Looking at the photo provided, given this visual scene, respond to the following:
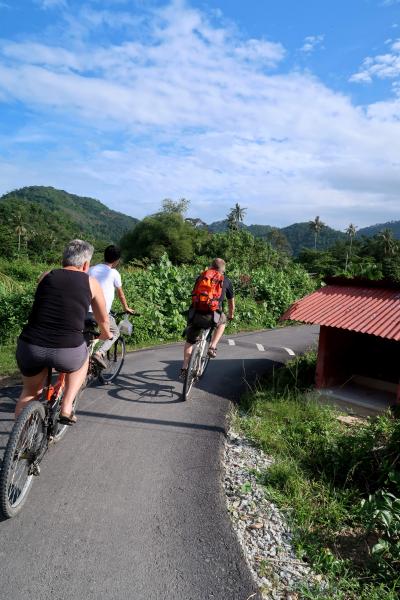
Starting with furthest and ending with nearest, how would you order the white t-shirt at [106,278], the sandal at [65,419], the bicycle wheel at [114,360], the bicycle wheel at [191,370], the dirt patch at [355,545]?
the bicycle wheel at [114,360]
the bicycle wheel at [191,370]
the white t-shirt at [106,278]
the sandal at [65,419]
the dirt patch at [355,545]

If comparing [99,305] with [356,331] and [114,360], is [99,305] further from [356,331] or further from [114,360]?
[356,331]

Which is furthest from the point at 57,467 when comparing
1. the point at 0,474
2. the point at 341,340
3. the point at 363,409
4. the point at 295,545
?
the point at 341,340

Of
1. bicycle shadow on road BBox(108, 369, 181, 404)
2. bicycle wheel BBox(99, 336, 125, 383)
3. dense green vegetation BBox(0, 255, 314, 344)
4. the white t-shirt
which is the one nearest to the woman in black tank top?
the white t-shirt

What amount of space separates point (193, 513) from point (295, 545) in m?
0.84

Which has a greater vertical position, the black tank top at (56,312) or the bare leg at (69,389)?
the black tank top at (56,312)

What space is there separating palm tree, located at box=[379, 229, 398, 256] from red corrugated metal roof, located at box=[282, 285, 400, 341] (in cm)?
6806

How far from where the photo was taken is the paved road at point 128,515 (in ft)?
8.59

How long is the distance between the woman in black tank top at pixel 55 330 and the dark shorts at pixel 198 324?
2665 millimetres

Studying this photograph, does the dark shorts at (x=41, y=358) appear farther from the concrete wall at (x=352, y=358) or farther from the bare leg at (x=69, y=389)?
the concrete wall at (x=352, y=358)

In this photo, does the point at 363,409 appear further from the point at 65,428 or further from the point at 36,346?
the point at 36,346

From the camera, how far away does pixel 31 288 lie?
10.4 m

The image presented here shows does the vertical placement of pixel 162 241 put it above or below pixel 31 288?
above

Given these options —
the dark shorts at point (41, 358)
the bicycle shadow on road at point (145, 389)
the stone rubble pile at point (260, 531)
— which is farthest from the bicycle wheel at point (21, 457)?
the bicycle shadow on road at point (145, 389)

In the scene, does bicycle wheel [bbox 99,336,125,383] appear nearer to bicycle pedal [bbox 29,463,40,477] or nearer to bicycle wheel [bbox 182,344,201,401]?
bicycle wheel [bbox 182,344,201,401]
